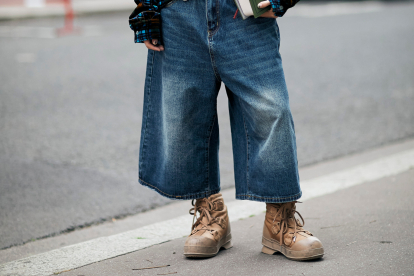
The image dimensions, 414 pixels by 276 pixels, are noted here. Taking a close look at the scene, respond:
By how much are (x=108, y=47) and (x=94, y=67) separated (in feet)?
5.88

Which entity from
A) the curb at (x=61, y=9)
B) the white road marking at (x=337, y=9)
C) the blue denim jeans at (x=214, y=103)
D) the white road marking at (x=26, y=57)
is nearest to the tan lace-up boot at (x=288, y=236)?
the blue denim jeans at (x=214, y=103)

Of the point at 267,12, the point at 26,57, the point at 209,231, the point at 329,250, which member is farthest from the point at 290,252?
the point at 26,57

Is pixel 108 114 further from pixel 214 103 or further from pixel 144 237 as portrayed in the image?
pixel 214 103

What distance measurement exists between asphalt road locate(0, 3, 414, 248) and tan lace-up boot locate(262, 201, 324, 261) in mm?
1004

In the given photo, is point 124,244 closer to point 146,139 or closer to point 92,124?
point 146,139

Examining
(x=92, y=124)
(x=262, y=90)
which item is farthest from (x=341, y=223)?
(x=92, y=124)

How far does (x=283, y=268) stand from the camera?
2041 millimetres

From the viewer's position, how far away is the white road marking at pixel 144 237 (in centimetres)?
217

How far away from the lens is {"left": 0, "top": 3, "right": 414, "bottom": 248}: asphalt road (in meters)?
3.01

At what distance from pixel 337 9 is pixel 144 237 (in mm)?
13743

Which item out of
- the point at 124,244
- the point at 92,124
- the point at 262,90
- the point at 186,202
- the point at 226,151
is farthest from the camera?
the point at 92,124

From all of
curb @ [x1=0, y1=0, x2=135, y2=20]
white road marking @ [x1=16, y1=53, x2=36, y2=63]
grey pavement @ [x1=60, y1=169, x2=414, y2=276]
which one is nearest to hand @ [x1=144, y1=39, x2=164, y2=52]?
grey pavement @ [x1=60, y1=169, x2=414, y2=276]

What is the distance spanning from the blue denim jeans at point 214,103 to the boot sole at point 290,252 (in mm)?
239

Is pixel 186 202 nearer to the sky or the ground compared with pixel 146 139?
nearer to the ground
